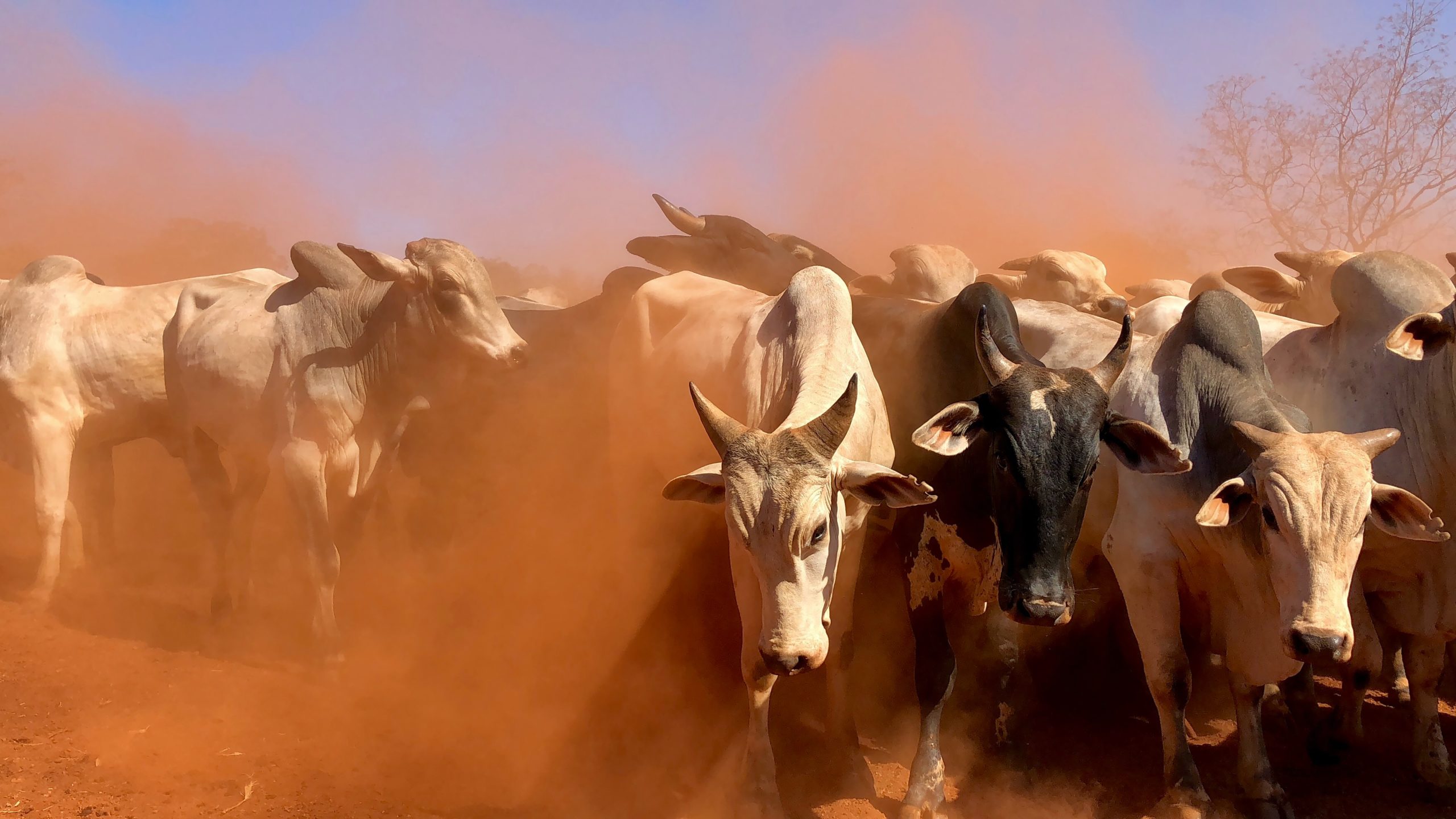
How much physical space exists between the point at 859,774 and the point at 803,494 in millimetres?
1678

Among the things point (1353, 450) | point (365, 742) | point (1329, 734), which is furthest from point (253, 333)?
point (1329, 734)

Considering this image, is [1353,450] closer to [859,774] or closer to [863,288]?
[859,774]

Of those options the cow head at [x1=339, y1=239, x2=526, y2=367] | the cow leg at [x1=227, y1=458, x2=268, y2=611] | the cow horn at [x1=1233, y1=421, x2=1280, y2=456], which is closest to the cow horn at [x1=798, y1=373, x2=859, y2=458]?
the cow horn at [x1=1233, y1=421, x2=1280, y2=456]

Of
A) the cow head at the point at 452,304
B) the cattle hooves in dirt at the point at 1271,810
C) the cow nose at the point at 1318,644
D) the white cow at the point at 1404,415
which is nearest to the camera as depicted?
the cow nose at the point at 1318,644

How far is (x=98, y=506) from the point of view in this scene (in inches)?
285

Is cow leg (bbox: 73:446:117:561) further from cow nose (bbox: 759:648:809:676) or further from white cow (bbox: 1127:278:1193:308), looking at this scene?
white cow (bbox: 1127:278:1193:308)

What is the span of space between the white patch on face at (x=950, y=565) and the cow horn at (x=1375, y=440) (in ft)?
4.52

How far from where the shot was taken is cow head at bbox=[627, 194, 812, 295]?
7.03 metres

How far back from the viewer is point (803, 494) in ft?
11.0

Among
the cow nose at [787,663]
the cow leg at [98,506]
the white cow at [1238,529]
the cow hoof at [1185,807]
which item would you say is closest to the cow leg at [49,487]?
the cow leg at [98,506]

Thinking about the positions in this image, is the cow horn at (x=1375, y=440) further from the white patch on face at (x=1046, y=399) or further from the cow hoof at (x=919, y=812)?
the cow hoof at (x=919, y=812)

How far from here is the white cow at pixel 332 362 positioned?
19.1 feet

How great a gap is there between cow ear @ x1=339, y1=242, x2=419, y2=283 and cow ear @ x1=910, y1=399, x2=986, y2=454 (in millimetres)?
3324

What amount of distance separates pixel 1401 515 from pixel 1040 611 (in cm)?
123
